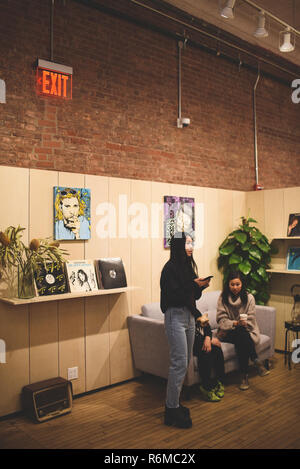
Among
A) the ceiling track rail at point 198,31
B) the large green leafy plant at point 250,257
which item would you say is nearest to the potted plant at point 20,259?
the large green leafy plant at point 250,257

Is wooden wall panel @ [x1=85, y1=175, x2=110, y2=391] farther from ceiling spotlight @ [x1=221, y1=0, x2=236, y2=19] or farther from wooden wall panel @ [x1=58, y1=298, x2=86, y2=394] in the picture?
ceiling spotlight @ [x1=221, y1=0, x2=236, y2=19]

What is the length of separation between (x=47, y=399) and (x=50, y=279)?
1.06m

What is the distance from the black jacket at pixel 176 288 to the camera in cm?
335

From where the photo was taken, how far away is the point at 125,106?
486 cm

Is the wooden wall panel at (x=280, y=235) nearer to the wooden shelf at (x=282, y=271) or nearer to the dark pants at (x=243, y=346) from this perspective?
the wooden shelf at (x=282, y=271)

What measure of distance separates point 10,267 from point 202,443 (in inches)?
86.2

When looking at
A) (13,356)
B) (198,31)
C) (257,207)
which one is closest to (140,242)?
(13,356)

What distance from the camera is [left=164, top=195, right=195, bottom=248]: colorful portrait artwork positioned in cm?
491

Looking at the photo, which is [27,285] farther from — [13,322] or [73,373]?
[73,373]

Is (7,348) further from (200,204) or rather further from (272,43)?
(272,43)

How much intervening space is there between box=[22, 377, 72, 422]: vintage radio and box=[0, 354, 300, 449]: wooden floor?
0.07 metres

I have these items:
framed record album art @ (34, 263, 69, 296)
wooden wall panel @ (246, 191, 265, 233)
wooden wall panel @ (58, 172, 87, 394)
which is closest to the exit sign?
wooden wall panel @ (58, 172, 87, 394)

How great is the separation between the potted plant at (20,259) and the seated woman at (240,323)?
1936mm
